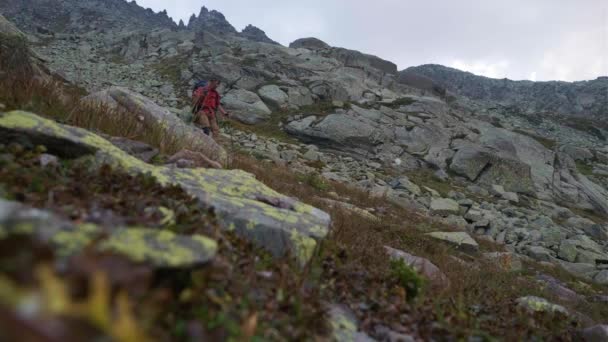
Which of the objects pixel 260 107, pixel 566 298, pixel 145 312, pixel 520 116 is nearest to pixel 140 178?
pixel 145 312

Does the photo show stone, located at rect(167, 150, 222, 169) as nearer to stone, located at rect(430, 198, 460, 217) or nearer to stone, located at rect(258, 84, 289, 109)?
stone, located at rect(430, 198, 460, 217)

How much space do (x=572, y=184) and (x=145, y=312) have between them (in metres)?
41.3

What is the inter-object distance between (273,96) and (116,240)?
38.5 metres

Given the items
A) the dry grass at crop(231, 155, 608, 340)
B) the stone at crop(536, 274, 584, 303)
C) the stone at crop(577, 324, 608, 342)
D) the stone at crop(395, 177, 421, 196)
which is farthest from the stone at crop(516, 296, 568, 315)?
the stone at crop(395, 177, 421, 196)

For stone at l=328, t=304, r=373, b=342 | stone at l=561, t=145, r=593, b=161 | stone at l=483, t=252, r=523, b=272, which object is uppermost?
stone at l=561, t=145, r=593, b=161

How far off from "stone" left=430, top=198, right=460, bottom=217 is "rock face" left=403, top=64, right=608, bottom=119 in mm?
70723

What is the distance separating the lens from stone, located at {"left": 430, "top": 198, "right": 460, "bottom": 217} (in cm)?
1791

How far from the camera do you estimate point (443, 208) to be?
1847cm

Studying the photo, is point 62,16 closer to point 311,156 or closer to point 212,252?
point 311,156

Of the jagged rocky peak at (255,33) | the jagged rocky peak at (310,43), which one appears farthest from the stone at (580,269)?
the jagged rocky peak at (255,33)

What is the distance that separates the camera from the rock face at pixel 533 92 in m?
94.3

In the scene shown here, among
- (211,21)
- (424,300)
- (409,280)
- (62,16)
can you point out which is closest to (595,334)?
(424,300)

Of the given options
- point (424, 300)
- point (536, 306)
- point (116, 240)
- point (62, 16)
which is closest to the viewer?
point (116, 240)

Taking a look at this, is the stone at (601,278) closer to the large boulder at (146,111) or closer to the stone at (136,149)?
the large boulder at (146,111)
